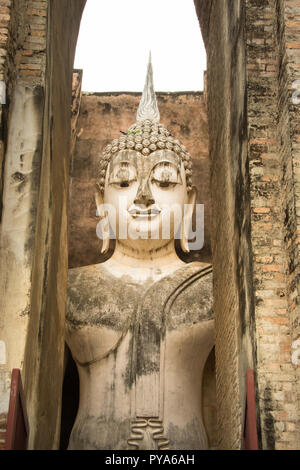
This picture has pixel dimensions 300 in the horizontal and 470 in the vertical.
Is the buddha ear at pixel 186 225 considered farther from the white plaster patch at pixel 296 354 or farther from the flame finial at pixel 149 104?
the white plaster patch at pixel 296 354

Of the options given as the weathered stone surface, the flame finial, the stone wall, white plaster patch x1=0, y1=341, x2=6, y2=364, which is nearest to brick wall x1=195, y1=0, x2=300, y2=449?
the weathered stone surface

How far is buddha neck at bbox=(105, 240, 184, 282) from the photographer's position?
10.8 meters

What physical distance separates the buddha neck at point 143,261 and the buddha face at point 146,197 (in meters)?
0.10

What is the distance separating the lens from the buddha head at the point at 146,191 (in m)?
10.6

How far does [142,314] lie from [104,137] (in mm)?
3803

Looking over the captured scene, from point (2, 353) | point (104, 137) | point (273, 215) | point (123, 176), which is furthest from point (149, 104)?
point (2, 353)

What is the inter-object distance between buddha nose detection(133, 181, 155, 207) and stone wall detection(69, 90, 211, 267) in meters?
1.79

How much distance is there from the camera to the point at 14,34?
782 centimetres

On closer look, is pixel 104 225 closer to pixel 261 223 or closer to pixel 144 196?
pixel 144 196

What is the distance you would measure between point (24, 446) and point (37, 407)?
0.79 m

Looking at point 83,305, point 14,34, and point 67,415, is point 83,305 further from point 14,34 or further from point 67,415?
point 14,34
